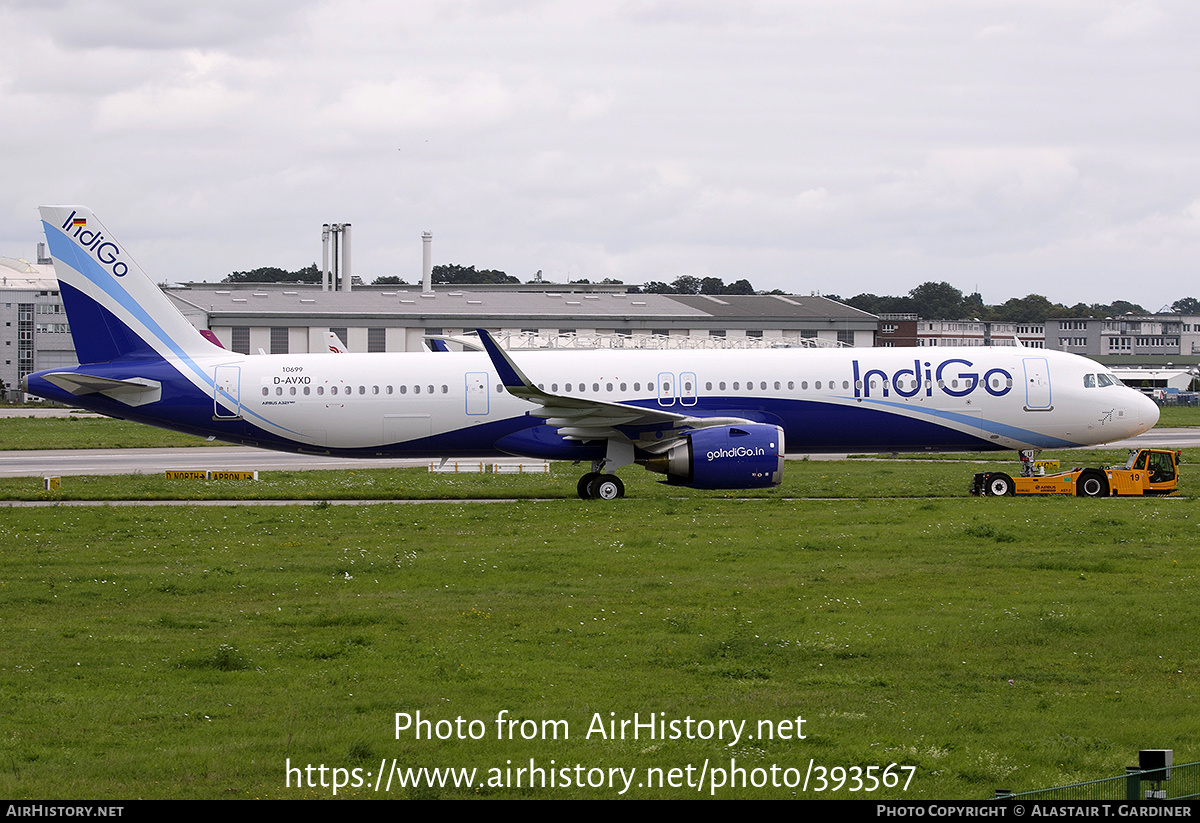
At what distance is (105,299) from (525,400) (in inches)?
444

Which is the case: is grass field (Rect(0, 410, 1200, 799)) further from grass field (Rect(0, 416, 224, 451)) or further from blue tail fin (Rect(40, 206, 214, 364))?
grass field (Rect(0, 416, 224, 451))

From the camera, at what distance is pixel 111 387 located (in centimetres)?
3206

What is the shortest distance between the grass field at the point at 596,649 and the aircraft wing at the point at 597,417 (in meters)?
4.92

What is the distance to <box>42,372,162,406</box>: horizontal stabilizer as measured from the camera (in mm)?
31859

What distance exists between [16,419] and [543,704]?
7325cm

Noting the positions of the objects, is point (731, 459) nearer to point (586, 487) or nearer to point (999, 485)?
point (586, 487)

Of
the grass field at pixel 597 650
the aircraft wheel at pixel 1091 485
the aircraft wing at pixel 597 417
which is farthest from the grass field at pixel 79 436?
the aircraft wheel at pixel 1091 485

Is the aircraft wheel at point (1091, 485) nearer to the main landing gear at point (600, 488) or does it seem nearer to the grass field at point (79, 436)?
the main landing gear at point (600, 488)

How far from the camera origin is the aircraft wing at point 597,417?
1186 inches

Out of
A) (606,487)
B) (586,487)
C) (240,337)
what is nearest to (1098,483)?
(606,487)

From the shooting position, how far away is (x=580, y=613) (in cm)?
1664
